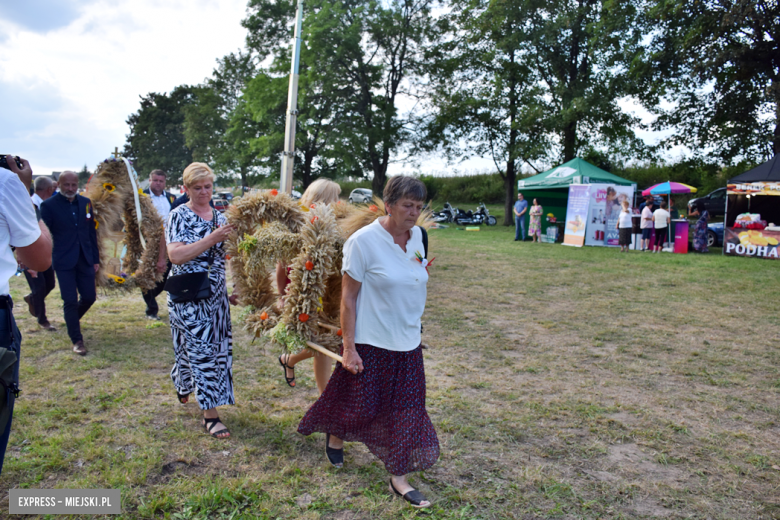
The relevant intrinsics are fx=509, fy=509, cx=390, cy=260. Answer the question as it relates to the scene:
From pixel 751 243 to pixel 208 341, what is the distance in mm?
16136

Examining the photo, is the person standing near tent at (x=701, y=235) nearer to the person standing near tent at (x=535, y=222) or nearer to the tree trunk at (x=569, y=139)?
the person standing near tent at (x=535, y=222)

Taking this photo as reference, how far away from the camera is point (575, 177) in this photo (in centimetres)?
1828

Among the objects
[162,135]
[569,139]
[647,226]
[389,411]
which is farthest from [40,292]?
[162,135]

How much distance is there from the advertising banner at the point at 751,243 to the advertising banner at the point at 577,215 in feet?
13.7

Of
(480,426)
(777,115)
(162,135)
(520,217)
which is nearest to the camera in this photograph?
(480,426)

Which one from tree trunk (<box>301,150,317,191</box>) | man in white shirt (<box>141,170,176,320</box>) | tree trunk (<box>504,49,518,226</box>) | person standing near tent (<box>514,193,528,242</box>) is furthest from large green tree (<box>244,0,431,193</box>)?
man in white shirt (<box>141,170,176,320</box>)

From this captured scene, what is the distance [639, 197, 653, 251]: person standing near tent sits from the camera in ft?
52.1

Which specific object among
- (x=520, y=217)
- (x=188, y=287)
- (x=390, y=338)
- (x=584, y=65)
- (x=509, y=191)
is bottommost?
(x=390, y=338)

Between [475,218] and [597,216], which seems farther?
[475,218]

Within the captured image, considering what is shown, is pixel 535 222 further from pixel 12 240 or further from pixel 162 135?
pixel 162 135

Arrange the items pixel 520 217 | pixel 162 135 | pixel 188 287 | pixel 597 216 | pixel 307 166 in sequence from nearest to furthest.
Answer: pixel 188 287 → pixel 597 216 → pixel 520 217 → pixel 307 166 → pixel 162 135

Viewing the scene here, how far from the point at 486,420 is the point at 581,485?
0.95m

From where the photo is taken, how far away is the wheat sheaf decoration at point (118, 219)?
588 cm

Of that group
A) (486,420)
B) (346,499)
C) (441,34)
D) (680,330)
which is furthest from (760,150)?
(346,499)
